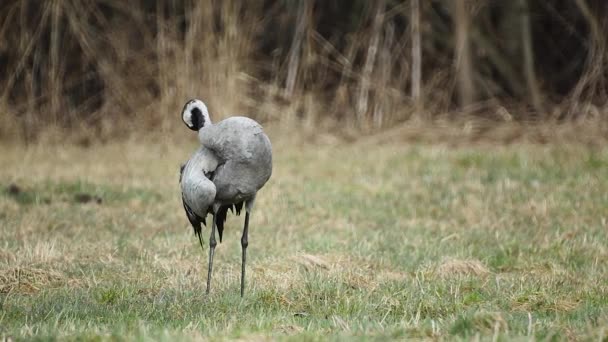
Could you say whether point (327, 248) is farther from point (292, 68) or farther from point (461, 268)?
point (292, 68)

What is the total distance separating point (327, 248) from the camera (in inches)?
274

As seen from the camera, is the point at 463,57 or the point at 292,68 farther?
the point at 292,68

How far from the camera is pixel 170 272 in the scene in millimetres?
6105

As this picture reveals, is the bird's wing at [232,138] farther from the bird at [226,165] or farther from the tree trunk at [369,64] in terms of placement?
the tree trunk at [369,64]

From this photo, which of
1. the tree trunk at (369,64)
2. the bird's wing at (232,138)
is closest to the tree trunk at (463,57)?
the tree trunk at (369,64)

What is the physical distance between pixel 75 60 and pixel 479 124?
627cm

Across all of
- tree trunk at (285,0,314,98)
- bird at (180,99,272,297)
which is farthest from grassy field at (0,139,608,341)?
tree trunk at (285,0,314,98)

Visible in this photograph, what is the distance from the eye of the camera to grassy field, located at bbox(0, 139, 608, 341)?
458cm

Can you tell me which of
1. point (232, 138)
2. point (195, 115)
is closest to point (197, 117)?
point (195, 115)

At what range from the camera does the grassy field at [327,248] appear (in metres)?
4.58

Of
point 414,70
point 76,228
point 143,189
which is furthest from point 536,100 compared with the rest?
point 76,228

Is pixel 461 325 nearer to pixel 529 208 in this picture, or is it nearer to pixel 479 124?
pixel 529 208

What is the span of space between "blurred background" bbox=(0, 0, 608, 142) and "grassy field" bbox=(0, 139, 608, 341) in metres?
1.07

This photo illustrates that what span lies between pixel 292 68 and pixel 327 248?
6979 millimetres
